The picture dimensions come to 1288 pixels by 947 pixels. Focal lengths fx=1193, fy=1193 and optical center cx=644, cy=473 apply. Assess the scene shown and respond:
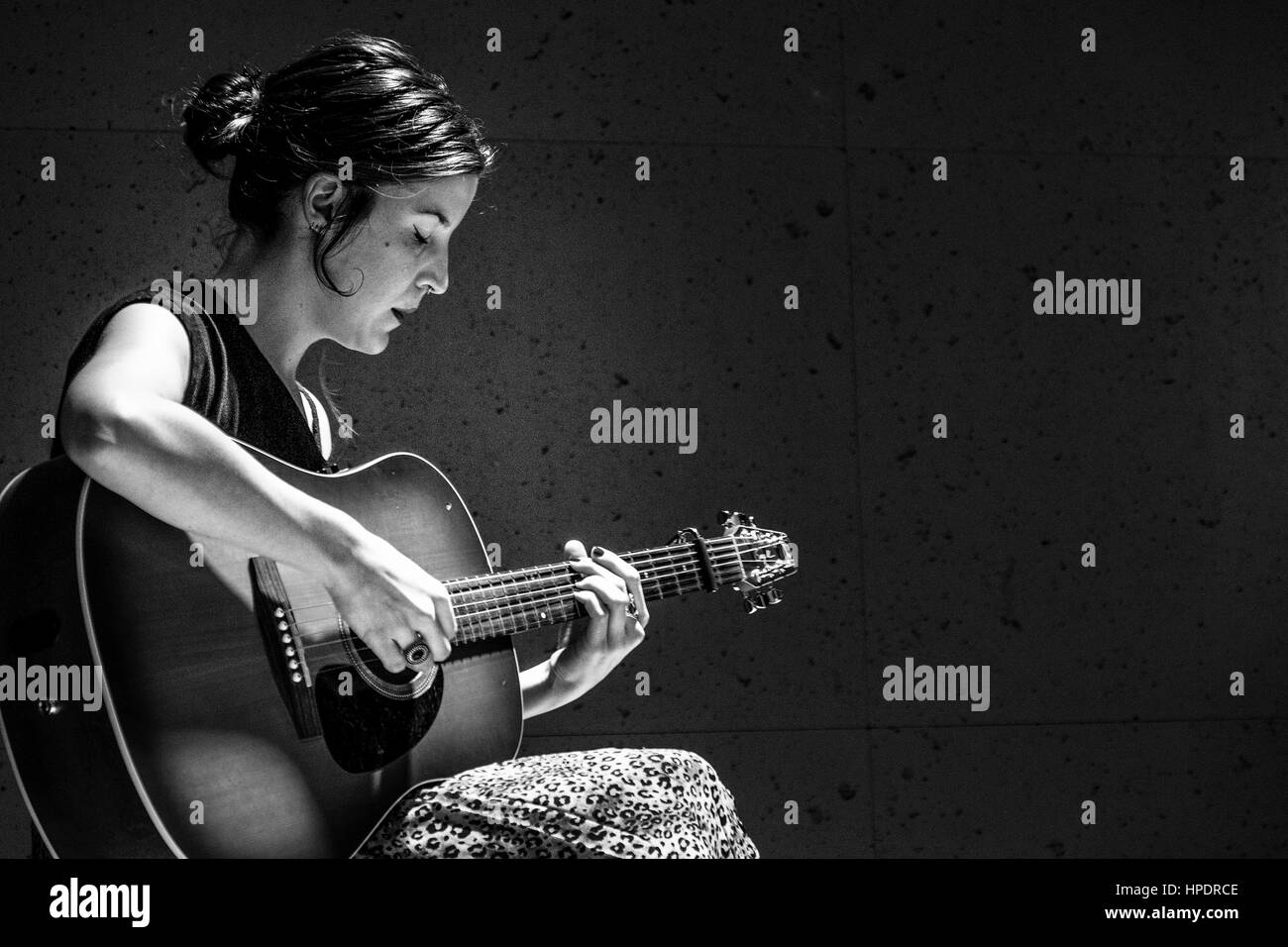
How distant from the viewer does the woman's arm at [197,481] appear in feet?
5.76

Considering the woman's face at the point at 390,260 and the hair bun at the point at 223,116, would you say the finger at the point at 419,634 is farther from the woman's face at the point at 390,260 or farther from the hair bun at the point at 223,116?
the hair bun at the point at 223,116

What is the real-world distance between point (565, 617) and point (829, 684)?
0.79m

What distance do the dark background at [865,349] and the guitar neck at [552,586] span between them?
23 cm

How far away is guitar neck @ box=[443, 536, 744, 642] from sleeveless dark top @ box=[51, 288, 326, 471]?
0.36m

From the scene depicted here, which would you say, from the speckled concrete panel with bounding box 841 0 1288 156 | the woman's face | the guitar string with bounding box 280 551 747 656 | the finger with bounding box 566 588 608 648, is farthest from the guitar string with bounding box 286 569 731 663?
the speckled concrete panel with bounding box 841 0 1288 156

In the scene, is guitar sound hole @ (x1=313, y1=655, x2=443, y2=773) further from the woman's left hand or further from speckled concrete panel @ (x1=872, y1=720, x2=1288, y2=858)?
speckled concrete panel @ (x1=872, y1=720, x2=1288, y2=858)

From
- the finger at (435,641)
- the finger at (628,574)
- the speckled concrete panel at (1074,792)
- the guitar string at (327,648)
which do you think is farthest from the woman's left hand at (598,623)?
the speckled concrete panel at (1074,792)

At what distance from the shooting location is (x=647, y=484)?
2.69 meters

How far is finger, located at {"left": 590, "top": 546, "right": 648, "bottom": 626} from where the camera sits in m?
2.30

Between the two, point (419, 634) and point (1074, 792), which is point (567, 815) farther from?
point (1074, 792)
